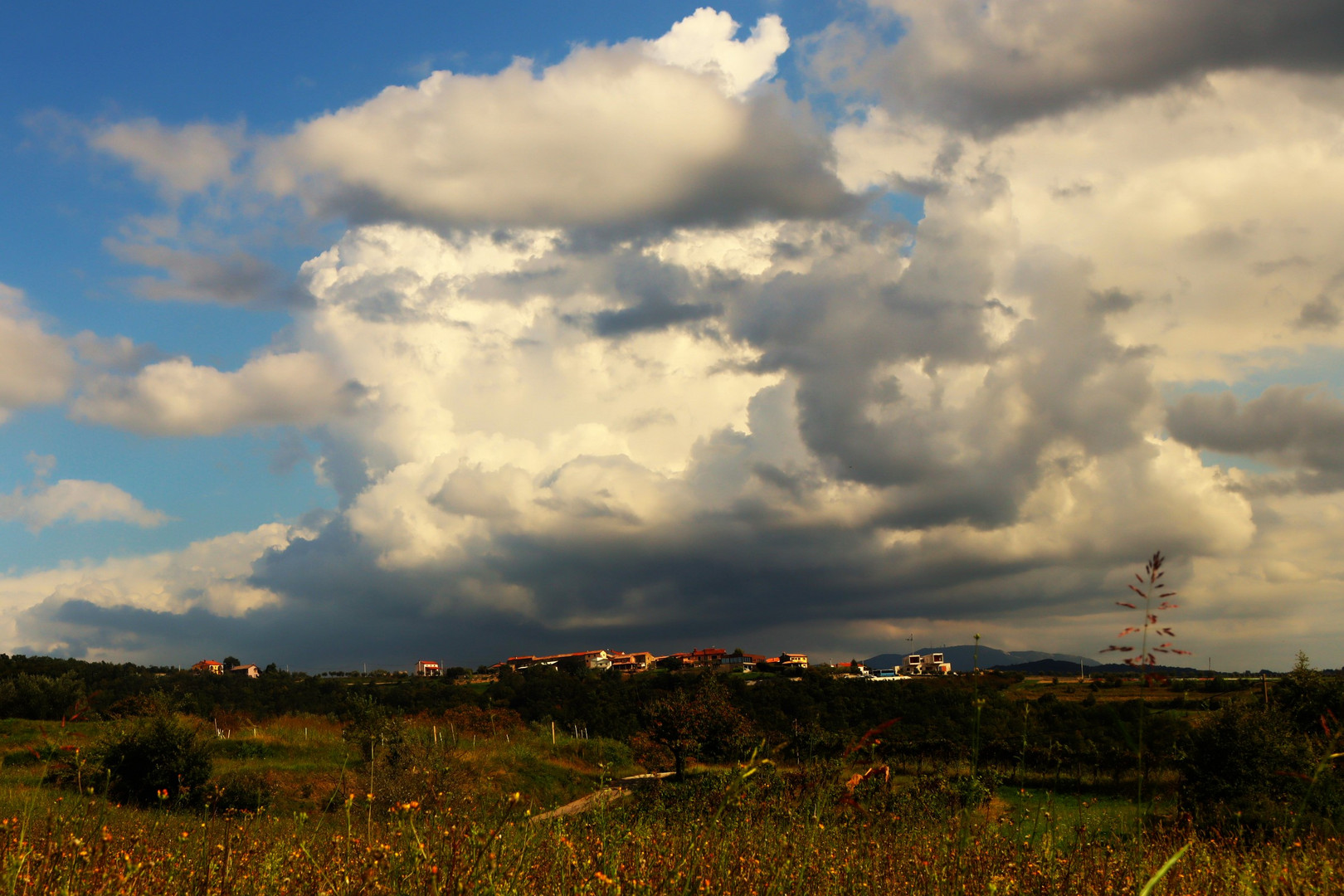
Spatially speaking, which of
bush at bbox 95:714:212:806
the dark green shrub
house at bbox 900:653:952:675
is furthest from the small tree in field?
house at bbox 900:653:952:675

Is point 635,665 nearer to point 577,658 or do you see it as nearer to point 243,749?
point 577,658

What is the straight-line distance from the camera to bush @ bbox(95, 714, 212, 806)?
Result: 21.0 m

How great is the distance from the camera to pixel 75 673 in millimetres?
63531

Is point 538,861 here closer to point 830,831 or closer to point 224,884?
point 224,884

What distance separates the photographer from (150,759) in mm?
21656

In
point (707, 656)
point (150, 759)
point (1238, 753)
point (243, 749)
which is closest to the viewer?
point (1238, 753)

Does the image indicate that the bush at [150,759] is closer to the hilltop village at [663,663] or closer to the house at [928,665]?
the house at [928,665]

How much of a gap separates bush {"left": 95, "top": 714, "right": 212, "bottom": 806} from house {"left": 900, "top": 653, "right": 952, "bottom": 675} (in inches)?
836

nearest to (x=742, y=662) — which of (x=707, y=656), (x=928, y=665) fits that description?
(x=707, y=656)

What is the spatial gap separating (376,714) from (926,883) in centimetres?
3383

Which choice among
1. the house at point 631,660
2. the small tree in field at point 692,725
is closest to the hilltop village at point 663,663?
the house at point 631,660

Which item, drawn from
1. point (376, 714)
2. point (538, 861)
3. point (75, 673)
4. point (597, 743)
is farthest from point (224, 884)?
point (75, 673)

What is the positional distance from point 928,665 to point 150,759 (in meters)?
23.2

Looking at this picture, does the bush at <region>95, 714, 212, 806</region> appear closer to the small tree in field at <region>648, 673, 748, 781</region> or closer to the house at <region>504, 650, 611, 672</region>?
the small tree in field at <region>648, 673, 748, 781</region>
